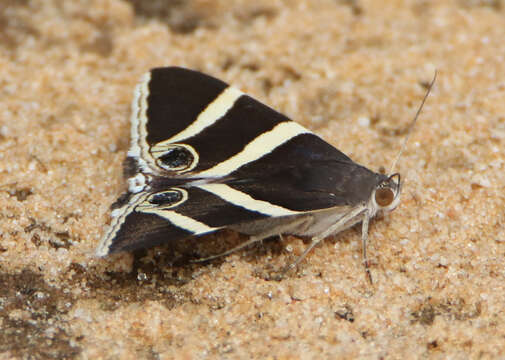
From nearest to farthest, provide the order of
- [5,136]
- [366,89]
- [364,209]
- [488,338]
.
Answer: [488,338] → [364,209] → [5,136] → [366,89]

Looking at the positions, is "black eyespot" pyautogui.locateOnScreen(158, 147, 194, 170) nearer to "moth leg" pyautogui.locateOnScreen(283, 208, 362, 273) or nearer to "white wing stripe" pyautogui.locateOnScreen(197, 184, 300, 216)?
"white wing stripe" pyautogui.locateOnScreen(197, 184, 300, 216)

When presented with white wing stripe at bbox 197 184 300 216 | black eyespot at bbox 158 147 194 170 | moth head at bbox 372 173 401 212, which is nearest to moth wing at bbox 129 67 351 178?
black eyespot at bbox 158 147 194 170

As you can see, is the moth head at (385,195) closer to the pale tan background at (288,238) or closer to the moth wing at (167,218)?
the pale tan background at (288,238)

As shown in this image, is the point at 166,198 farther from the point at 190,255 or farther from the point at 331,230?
the point at 331,230

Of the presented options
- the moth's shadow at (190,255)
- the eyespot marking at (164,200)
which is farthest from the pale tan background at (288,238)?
the eyespot marking at (164,200)

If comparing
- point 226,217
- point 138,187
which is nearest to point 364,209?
point 226,217

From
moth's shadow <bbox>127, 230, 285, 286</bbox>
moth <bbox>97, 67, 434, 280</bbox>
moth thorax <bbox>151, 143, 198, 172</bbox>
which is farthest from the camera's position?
moth thorax <bbox>151, 143, 198, 172</bbox>

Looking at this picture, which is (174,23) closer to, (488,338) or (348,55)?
(348,55)
